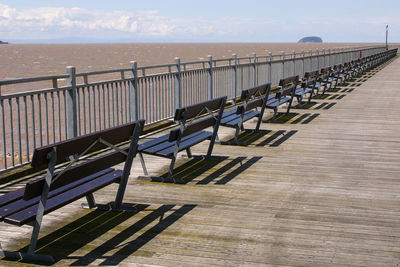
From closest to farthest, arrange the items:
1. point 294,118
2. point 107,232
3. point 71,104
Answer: point 107,232 → point 71,104 → point 294,118

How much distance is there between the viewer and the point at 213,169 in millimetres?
8141

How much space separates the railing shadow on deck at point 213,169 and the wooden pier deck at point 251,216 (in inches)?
0.5

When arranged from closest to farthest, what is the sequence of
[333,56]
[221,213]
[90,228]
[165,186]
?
1. [90,228]
2. [221,213]
3. [165,186]
4. [333,56]

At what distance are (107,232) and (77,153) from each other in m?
0.83

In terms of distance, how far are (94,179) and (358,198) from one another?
2.78m

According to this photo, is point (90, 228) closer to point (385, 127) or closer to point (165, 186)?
point (165, 186)

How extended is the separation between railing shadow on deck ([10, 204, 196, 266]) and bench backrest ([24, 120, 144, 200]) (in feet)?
1.76

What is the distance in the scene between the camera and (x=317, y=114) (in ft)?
47.7

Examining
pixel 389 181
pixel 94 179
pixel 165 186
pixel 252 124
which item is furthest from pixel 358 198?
pixel 252 124

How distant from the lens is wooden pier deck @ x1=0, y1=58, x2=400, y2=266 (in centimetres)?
485

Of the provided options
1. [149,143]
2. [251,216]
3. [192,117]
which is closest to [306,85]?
[192,117]

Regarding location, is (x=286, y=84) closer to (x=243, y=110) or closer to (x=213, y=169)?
(x=243, y=110)

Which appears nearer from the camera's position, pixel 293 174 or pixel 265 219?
pixel 265 219

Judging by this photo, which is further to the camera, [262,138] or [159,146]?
[262,138]
